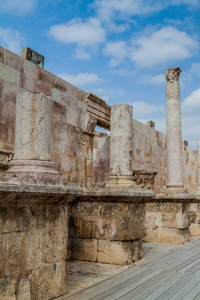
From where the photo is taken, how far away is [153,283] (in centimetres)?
443

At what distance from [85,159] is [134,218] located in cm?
278

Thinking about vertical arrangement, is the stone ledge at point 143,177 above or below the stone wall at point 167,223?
above

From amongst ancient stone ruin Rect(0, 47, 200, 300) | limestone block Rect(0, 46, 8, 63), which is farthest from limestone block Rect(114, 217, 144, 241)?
limestone block Rect(0, 46, 8, 63)

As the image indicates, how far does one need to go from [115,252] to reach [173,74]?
604 cm

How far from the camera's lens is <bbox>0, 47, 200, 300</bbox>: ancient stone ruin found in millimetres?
3297

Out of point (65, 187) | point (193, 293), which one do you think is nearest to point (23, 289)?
point (65, 187)

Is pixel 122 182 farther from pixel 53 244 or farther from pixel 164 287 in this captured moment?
pixel 53 244

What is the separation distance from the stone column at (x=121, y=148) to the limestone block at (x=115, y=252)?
111 centimetres

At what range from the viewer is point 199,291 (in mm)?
4086

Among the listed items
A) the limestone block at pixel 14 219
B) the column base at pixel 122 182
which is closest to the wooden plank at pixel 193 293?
the limestone block at pixel 14 219

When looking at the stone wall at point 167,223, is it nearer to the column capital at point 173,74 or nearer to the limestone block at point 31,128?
the column capital at point 173,74

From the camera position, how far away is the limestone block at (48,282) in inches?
134

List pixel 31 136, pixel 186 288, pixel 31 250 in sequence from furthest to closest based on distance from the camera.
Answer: pixel 186 288 → pixel 31 136 → pixel 31 250

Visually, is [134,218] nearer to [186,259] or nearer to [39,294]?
[186,259]
